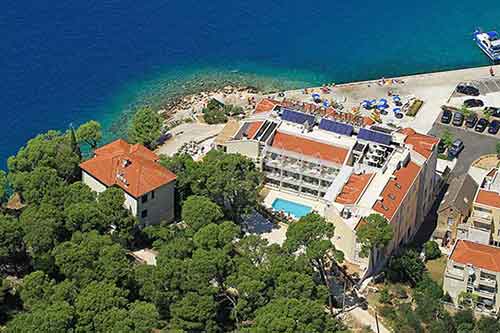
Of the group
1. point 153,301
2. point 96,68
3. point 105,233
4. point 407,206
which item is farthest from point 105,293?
point 96,68

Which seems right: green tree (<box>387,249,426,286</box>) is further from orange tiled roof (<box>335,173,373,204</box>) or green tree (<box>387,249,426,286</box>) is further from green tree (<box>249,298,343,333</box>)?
green tree (<box>249,298,343,333</box>)

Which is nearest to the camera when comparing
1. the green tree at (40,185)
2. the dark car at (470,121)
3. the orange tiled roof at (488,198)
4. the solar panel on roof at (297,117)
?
the green tree at (40,185)

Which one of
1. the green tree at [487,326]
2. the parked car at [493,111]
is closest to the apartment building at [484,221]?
the green tree at [487,326]

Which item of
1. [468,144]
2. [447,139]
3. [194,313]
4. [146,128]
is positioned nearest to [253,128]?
[146,128]

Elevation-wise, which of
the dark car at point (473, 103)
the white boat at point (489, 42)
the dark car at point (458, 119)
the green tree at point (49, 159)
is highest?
the white boat at point (489, 42)

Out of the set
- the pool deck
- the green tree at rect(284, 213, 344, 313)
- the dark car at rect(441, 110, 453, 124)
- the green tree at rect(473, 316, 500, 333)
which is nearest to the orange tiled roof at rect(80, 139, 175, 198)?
the pool deck

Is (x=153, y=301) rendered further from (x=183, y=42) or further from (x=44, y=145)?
(x=183, y=42)

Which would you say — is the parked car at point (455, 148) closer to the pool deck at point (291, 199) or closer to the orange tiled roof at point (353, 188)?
the orange tiled roof at point (353, 188)
